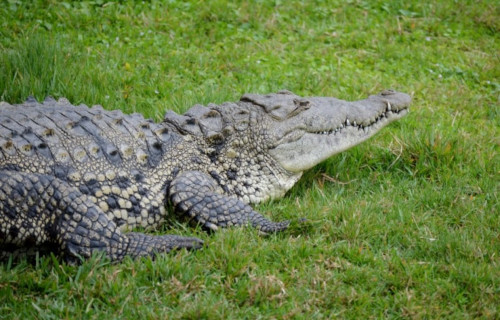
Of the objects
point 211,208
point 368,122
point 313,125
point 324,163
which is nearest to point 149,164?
point 211,208

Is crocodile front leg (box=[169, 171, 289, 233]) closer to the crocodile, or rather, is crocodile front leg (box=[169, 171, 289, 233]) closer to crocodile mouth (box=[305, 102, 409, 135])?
the crocodile

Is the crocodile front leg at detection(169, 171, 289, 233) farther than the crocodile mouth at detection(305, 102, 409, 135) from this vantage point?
No

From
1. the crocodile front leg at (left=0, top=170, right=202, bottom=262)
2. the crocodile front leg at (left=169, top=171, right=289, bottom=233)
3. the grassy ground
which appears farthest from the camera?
the crocodile front leg at (left=169, top=171, right=289, bottom=233)

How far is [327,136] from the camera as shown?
5078mm

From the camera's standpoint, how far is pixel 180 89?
20.1 ft

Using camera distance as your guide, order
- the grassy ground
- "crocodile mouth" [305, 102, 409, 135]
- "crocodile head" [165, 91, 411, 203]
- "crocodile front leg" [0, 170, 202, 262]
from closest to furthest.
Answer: the grassy ground
"crocodile front leg" [0, 170, 202, 262]
"crocodile head" [165, 91, 411, 203]
"crocodile mouth" [305, 102, 409, 135]

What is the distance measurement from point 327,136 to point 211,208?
1.30 meters

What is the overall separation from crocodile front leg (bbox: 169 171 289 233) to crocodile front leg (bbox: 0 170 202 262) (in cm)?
41

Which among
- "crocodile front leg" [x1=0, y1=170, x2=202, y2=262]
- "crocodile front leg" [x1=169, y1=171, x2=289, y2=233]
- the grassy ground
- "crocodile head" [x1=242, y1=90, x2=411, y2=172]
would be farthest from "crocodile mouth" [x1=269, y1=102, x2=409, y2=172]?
"crocodile front leg" [x1=0, y1=170, x2=202, y2=262]

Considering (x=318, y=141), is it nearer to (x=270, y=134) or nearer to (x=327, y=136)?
(x=327, y=136)

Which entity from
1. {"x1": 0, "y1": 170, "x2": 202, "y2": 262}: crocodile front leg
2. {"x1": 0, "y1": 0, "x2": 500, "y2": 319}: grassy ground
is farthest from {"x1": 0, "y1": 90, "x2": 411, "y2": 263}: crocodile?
{"x1": 0, "y1": 0, "x2": 500, "y2": 319}: grassy ground

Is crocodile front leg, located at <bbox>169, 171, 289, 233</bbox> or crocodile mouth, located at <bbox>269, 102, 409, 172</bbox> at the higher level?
crocodile mouth, located at <bbox>269, 102, 409, 172</bbox>

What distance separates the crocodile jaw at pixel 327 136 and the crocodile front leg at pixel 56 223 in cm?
136

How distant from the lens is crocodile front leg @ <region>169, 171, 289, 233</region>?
13.9 feet
